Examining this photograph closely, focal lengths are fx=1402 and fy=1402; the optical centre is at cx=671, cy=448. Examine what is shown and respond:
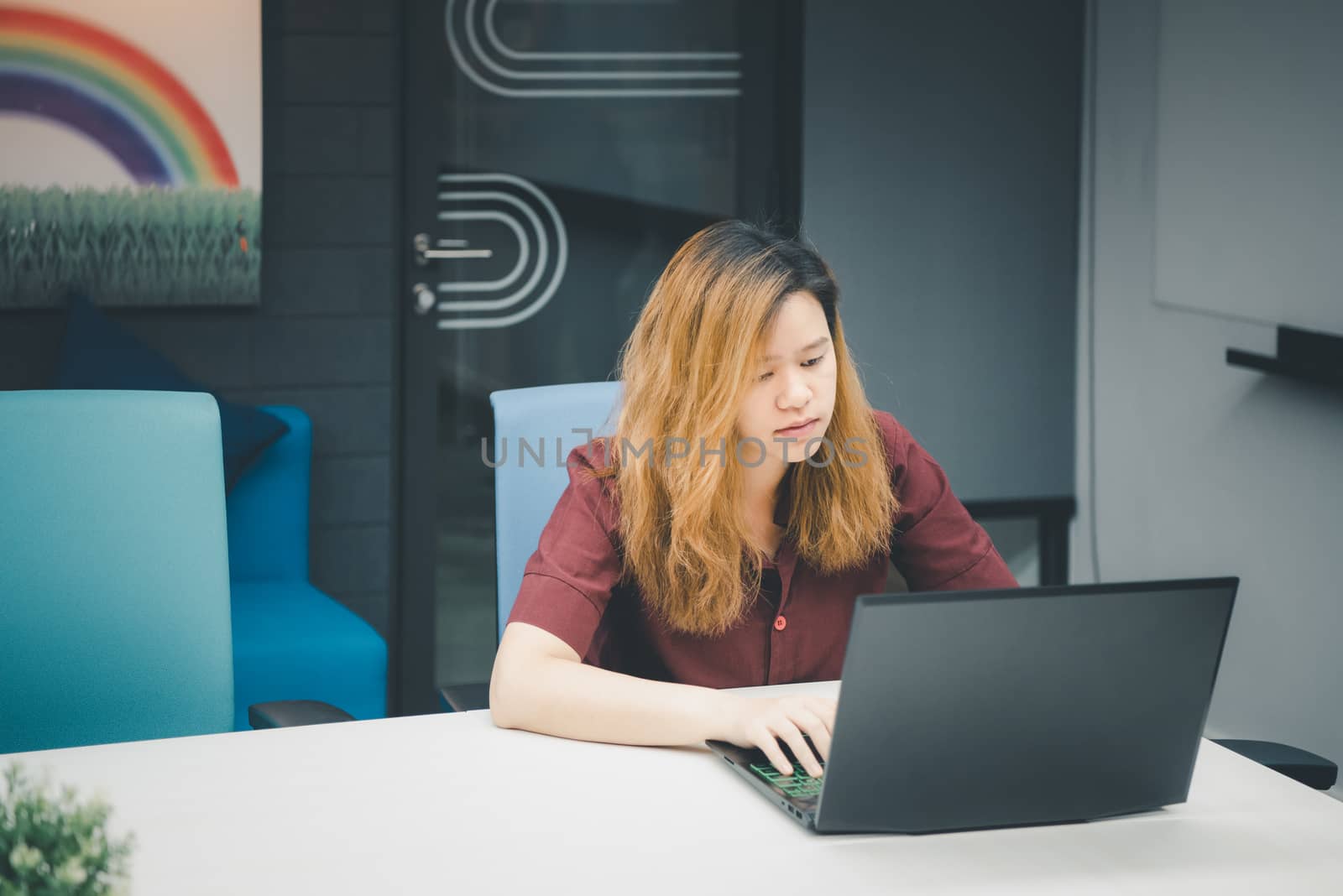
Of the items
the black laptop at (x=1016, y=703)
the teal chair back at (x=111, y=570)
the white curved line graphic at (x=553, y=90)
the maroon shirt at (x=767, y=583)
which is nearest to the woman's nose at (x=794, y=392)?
the maroon shirt at (x=767, y=583)

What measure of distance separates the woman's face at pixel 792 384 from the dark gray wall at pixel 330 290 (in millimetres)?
1962

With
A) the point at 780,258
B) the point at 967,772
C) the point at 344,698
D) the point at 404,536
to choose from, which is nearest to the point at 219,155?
the point at 404,536

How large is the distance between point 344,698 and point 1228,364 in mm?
2075

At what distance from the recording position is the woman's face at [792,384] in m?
1.61

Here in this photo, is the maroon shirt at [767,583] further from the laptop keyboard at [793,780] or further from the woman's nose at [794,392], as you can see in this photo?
the laptop keyboard at [793,780]

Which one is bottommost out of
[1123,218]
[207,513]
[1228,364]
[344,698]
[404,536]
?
[344,698]

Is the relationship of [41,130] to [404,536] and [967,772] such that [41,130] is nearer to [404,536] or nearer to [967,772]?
[404,536]

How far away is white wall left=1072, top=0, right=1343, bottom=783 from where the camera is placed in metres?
2.98

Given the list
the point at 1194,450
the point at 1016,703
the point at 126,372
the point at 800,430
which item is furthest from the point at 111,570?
the point at 1194,450

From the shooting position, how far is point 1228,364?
10.4ft

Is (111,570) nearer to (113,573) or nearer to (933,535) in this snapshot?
(113,573)

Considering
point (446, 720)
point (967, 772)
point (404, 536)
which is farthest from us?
point (404, 536)

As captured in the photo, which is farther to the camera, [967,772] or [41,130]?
[41,130]

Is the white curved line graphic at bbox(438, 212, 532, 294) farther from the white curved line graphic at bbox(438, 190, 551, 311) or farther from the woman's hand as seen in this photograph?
the woman's hand
